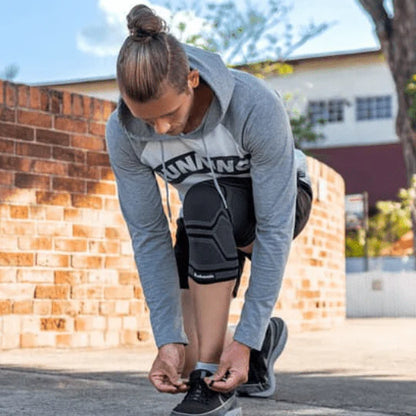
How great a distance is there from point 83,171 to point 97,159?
0.52ft

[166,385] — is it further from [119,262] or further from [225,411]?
[119,262]

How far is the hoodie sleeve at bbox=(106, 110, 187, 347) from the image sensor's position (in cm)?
271

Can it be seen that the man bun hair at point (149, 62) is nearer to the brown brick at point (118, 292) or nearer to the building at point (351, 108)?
the brown brick at point (118, 292)

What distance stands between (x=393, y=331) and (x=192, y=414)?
6240 millimetres

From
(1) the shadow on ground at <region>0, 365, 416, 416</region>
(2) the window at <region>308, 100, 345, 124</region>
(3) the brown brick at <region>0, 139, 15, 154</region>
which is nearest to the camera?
(1) the shadow on ground at <region>0, 365, 416, 416</region>

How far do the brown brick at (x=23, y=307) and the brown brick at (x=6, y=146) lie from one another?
0.88 meters

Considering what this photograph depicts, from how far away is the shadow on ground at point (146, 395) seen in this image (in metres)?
2.88

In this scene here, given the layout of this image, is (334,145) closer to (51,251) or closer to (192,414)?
(51,251)

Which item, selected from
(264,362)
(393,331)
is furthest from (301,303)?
(264,362)

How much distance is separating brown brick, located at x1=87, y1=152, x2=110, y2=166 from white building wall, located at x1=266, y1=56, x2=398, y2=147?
71.4 ft

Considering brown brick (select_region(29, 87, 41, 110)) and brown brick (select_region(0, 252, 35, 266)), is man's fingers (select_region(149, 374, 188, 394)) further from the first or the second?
brown brick (select_region(29, 87, 41, 110))

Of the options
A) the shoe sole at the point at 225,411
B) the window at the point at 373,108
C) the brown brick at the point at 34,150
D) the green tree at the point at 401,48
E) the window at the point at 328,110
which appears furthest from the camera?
the window at the point at 328,110

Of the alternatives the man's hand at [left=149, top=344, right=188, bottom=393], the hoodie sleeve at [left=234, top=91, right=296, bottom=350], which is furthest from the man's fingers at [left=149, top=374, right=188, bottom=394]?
the hoodie sleeve at [left=234, top=91, right=296, bottom=350]

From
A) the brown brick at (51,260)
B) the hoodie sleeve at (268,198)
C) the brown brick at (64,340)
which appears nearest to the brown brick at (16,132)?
the brown brick at (51,260)
